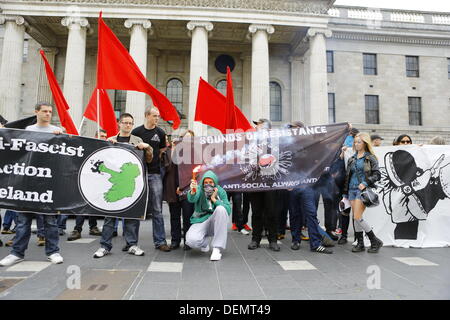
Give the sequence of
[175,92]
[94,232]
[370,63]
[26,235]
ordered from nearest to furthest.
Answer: [26,235]
[94,232]
[175,92]
[370,63]

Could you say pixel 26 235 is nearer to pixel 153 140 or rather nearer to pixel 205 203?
pixel 153 140

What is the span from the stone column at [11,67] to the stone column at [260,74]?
1610cm

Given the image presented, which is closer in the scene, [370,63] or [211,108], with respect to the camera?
[211,108]

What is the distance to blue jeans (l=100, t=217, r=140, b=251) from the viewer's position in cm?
506

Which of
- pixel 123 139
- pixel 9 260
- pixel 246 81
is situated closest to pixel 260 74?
pixel 246 81

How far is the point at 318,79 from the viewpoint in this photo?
70.1 feet

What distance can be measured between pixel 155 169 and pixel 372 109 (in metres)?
26.7

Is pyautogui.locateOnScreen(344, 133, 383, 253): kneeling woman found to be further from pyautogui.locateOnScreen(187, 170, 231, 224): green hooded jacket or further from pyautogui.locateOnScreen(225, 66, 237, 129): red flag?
pyautogui.locateOnScreen(225, 66, 237, 129): red flag

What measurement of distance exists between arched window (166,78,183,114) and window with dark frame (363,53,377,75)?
16.8 m

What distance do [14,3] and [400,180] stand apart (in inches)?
1013

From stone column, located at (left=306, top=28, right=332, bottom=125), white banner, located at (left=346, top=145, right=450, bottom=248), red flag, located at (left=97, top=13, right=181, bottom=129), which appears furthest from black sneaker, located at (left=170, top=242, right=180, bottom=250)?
stone column, located at (left=306, top=28, right=332, bottom=125)

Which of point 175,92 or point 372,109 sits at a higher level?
point 175,92
